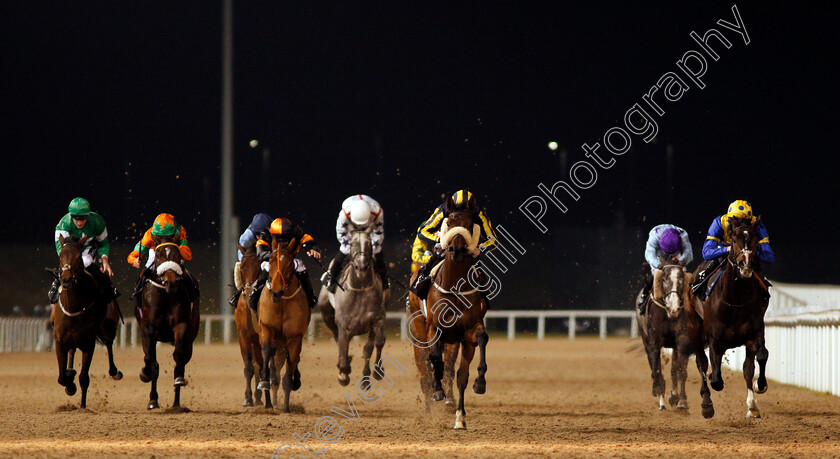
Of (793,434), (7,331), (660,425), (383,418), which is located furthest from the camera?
(7,331)

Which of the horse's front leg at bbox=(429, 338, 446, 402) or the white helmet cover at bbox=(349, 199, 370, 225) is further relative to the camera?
the white helmet cover at bbox=(349, 199, 370, 225)

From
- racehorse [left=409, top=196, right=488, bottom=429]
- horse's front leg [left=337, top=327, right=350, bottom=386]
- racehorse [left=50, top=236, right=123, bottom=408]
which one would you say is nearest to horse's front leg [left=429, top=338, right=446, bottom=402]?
racehorse [left=409, top=196, right=488, bottom=429]

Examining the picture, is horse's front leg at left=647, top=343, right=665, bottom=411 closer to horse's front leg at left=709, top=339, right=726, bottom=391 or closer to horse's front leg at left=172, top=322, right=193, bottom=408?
horse's front leg at left=709, top=339, right=726, bottom=391

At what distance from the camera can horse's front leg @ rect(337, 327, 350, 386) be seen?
12079 mm

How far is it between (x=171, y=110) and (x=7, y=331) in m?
14.7

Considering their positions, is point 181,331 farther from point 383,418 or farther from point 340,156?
point 340,156

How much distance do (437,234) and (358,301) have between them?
1.87 meters

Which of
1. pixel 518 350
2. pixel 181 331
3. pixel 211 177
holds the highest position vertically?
pixel 211 177

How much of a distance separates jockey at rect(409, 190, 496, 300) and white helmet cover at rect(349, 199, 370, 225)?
1.16 m

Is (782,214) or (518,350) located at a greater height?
(782,214)

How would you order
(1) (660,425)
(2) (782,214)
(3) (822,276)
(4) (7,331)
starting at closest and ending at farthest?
(1) (660,425)
(4) (7,331)
(3) (822,276)
(2) (782,214)

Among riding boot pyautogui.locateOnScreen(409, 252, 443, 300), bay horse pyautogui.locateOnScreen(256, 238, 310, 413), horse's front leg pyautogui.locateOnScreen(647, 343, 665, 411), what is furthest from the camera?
horse's front leg pyautogui.locateOnScreen(647, 343, 665, 411)

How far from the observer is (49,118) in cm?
3834

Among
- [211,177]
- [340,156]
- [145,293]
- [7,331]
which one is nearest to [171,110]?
[211,177]
